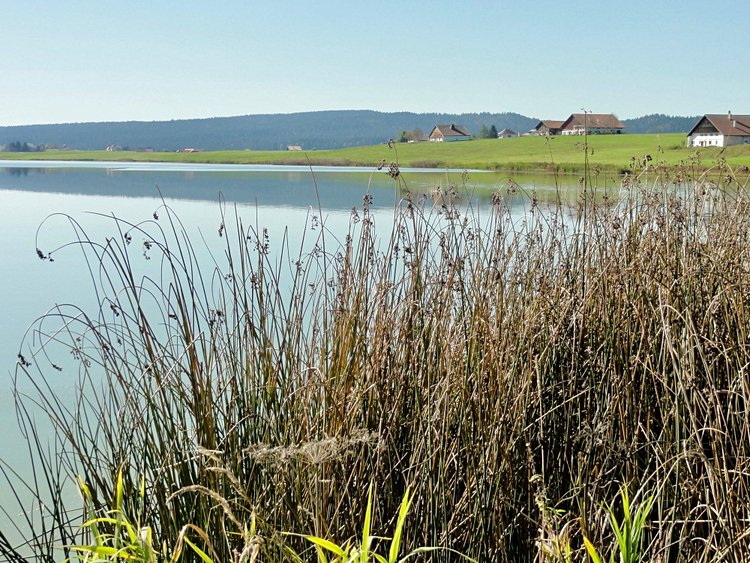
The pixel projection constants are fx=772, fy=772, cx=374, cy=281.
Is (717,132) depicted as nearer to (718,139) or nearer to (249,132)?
(718,139)

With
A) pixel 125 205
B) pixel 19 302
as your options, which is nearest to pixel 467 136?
pixel 125 205

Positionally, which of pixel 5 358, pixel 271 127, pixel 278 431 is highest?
pixel 271 127

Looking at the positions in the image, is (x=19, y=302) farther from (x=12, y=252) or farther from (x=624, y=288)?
(x=624, y=288)

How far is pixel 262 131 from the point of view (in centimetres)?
10238

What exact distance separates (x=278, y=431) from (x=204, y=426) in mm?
191

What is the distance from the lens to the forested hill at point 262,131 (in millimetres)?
77062

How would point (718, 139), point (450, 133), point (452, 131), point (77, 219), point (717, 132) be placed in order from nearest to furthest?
point (77, 219), point (718, 139), point (717, 132), point (450, 133), point (452, 131)

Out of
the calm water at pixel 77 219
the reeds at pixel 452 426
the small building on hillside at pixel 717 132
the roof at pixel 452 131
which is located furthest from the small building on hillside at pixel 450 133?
the reeds at pixel 452 426

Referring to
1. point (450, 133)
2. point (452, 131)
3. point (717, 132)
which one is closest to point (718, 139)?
point (717, 132)

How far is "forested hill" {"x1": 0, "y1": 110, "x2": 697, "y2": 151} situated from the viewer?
77.1 meters

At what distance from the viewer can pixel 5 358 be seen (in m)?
4.94

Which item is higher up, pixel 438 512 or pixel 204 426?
pixel 204 426

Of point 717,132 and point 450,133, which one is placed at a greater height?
point 450,133

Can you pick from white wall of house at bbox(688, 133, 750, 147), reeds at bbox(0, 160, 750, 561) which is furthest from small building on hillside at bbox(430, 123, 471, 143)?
reeds at bbox(0, 160, 750, 561)
